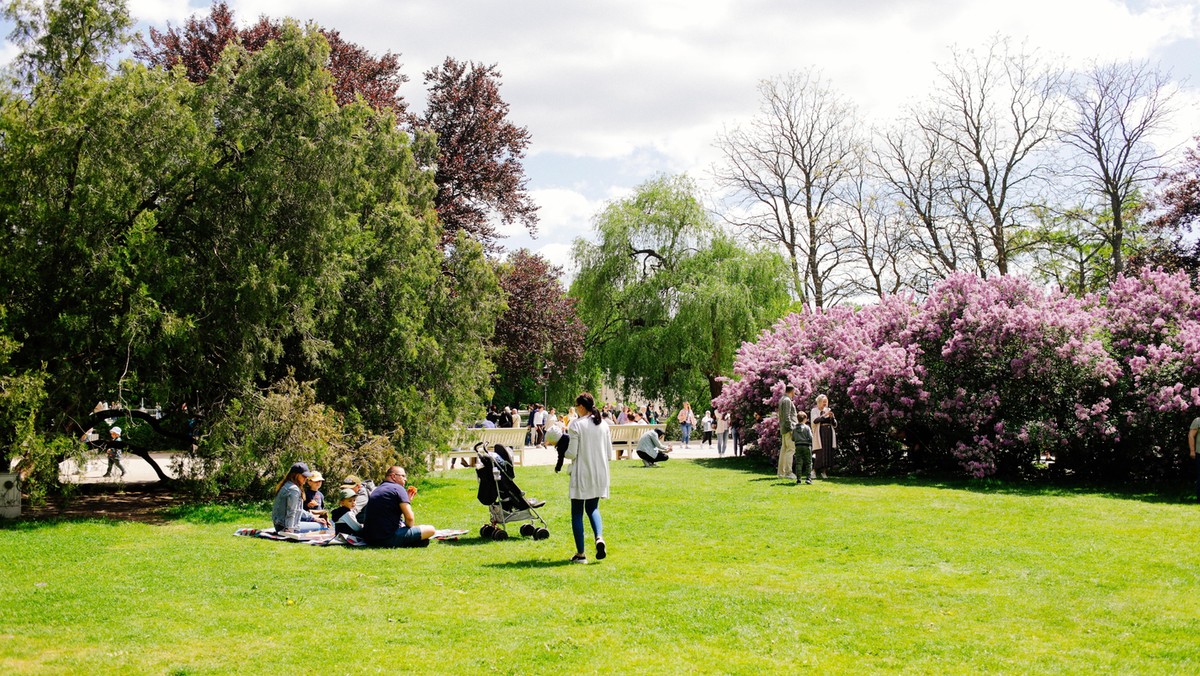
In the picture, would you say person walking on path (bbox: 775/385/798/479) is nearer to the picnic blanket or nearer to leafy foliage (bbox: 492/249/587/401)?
the picnic blanket

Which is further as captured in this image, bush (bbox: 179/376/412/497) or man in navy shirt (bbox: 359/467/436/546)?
Result: bush (bbox: 179/376/412/497)

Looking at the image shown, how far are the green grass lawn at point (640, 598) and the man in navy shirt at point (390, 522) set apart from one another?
0.26 meters

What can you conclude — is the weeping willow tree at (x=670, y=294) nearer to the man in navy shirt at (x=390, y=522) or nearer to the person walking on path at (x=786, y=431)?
the person walking on path at (x=786, y=431)

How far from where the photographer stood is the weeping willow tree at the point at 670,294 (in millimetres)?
35938

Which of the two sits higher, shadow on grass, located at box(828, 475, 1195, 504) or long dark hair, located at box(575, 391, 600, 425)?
long dark hair, located at box(575, 391, 600, 425)

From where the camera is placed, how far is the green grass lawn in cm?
616

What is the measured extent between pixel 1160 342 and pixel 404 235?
49.1 feet

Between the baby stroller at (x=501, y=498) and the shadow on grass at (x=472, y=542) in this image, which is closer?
the shadow on grass at (x=472, y=542)

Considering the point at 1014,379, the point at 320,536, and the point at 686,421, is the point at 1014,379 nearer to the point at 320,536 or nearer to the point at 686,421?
the point at 320,536

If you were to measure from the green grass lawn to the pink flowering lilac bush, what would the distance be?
18.0 feet

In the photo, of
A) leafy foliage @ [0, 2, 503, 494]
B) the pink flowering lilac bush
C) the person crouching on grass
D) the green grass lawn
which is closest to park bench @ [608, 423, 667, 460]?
the person crouching on grass

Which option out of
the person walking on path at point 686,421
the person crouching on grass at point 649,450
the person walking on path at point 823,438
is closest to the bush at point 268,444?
the person walking on path at point 823,438

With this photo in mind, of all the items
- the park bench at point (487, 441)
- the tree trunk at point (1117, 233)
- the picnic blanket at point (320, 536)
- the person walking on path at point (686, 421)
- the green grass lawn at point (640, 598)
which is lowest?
the green grass lawn at point (640, 598)

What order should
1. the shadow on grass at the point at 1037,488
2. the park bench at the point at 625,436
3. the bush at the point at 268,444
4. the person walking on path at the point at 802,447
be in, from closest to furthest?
1. the bush at the point at 268,444
2. the shadow on grass at the point at 1037,488
3. the person walking on path at the point at 802,447
4. the park bench at the point at 625,436
